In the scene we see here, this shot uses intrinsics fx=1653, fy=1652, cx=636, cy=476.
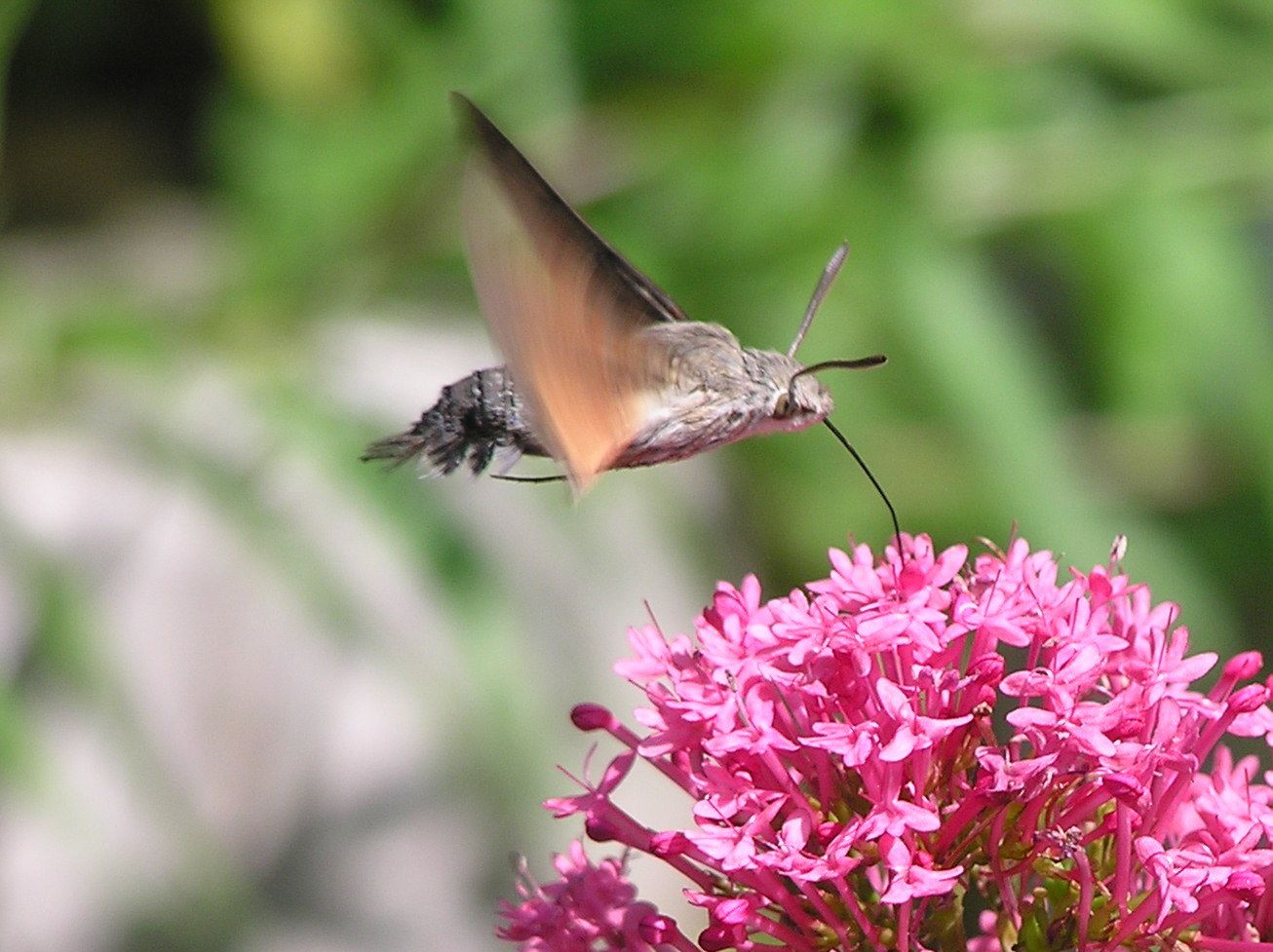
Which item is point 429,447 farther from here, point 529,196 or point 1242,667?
point 1242,667

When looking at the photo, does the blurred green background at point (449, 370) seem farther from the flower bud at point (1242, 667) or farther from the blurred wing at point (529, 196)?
the flower bud at point (1242, 667)

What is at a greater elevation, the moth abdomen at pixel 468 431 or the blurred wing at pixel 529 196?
the blurred wing at pixel 529 196

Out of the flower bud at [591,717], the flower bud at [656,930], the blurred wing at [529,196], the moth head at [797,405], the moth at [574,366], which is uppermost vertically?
the blurred wing at [529,196]

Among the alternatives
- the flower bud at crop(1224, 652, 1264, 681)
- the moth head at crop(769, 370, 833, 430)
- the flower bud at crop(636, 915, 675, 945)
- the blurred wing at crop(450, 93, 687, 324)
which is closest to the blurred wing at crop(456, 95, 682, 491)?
the blurred wing at crop(450, 93, 687, 324)

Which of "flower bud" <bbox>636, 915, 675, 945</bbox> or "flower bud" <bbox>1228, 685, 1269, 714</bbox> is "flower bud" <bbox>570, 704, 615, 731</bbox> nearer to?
"flower bud" <bbox>636, 915, 675, 945</bbox>

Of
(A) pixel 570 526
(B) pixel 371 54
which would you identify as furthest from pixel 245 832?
(B) pixel 371 54

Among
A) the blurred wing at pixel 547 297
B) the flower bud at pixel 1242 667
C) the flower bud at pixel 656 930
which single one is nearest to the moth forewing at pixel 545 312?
the blurred wing at pixel 547 297
